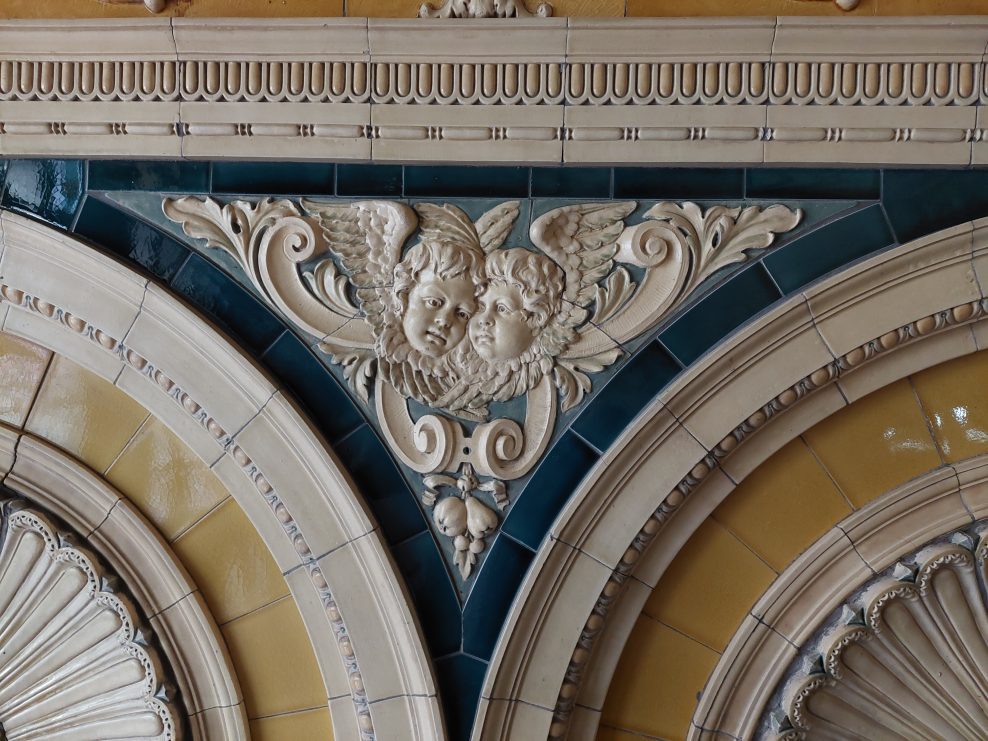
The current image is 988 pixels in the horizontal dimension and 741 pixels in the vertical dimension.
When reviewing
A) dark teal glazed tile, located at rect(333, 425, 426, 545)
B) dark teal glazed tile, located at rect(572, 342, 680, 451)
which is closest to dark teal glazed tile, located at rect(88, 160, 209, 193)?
dark teal glazed tile, located at rect(333, 425, 426, 545)

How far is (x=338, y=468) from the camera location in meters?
2.97

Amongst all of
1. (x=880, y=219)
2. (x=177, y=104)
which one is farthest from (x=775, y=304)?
(x=177, y=104)

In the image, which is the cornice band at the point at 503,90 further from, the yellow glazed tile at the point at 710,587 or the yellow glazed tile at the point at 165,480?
the yellow glazed tile at the point at 710,587

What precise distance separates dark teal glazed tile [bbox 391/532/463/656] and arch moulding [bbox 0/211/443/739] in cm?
5

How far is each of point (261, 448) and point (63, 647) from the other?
0.85 meters

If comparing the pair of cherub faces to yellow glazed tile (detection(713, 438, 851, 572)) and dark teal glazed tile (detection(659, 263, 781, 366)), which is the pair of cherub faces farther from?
yellow glazed tile (detection(713, 438, 851, 572))

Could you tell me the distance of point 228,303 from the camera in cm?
306

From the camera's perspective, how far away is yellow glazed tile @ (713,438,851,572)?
296 cm

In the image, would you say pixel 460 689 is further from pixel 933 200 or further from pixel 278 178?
pixel 933 200

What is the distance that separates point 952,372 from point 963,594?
1.99ft

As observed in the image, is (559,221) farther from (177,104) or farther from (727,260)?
(177,104)

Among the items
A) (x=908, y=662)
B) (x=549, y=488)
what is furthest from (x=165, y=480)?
(x=908, y=662)

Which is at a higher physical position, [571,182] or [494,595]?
[571,182]

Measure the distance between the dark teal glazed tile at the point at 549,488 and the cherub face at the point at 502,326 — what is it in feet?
0.93
